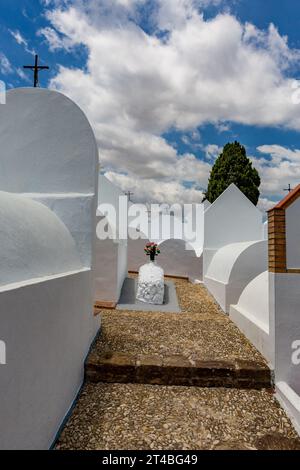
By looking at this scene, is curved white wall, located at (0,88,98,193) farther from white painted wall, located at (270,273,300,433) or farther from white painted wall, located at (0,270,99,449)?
white painted wall, located at (270,273,300,433)

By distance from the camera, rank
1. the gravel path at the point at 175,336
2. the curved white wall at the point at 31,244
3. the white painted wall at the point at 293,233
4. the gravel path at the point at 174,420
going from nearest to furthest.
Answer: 1. the curved white wall at the point at 31,244
2. the gravel path at the point at 174,420
3. the white painted wall at the point at 293,233
4. the gravel path at the point at 175,336

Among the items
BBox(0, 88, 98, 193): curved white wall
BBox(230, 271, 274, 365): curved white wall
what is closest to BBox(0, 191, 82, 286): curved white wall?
BBox(0, 88, 98, 193): curved white wall

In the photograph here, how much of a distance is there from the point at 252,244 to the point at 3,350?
6941mm

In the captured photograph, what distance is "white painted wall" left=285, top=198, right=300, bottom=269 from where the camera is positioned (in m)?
3.91

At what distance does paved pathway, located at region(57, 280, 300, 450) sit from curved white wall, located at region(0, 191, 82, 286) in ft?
5.56

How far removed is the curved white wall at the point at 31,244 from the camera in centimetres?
244

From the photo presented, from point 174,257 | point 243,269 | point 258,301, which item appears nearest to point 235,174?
point 174,257

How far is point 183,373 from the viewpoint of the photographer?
381 cm

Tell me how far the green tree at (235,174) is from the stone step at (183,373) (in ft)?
65.4

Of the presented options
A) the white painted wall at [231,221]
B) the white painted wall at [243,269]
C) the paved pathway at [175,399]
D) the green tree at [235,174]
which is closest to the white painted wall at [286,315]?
the paved pathway at [175,399]

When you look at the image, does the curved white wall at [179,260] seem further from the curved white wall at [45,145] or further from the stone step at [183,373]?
the curved white wall at [45,145]

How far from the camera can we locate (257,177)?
22.8 meters

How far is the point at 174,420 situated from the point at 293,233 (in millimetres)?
2974
